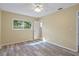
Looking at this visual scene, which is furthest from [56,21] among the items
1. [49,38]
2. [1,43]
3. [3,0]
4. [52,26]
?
[3,0]

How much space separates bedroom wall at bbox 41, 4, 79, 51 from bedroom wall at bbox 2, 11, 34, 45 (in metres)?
1.66

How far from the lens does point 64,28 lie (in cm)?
447

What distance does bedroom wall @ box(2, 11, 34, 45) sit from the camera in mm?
5239

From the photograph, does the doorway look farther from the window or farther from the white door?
the window

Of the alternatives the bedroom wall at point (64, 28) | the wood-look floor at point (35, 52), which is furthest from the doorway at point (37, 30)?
the wood-look floor at point (35, 52)

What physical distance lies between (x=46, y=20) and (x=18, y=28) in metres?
1.89

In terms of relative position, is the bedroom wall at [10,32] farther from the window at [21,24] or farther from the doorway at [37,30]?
the doorway at [37,30]

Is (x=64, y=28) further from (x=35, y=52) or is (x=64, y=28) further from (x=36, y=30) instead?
(x=36, y=30)

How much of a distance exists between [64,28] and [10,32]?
301 centimetres

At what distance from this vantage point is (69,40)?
4113mm

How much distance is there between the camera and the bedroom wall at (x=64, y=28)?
3.87 metres

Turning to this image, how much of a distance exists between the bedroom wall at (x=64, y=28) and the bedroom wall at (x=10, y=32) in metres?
1.66

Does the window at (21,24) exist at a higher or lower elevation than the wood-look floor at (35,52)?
higher

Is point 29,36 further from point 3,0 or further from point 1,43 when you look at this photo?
point 3,0
